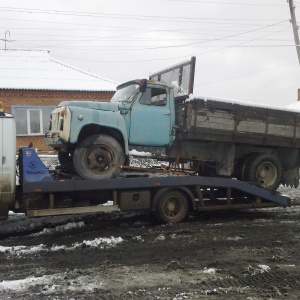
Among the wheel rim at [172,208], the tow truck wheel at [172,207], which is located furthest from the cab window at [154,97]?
the wheel rim at [172,208]

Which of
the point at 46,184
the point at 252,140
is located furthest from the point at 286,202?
the point at 46,184

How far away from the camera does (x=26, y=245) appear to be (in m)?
6.63

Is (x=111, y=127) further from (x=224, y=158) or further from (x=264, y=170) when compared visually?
(x=264, y=170)

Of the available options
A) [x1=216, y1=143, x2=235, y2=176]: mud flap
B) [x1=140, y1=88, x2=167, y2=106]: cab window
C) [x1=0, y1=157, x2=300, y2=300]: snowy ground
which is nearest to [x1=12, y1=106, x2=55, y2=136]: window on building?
[x1=0, y1=157, x2=300, y2=300]: snowy ground

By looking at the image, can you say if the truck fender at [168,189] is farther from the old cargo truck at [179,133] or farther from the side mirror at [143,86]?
the side mirror at [143,86]

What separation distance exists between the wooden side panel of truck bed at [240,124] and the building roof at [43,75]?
1259 centimetres

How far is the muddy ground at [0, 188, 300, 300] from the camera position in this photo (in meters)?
4.69

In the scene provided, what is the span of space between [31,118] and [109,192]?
14399 millimetres

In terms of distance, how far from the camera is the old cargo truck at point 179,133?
300 inches

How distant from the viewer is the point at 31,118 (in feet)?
68.6

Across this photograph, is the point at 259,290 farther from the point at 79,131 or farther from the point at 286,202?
the point at 286,202

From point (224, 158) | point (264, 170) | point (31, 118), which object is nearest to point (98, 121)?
point (224, 158)

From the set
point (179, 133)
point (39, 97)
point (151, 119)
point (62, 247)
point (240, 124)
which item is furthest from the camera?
point (39, 97)

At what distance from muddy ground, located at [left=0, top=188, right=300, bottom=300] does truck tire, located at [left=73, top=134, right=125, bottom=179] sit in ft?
3.59
